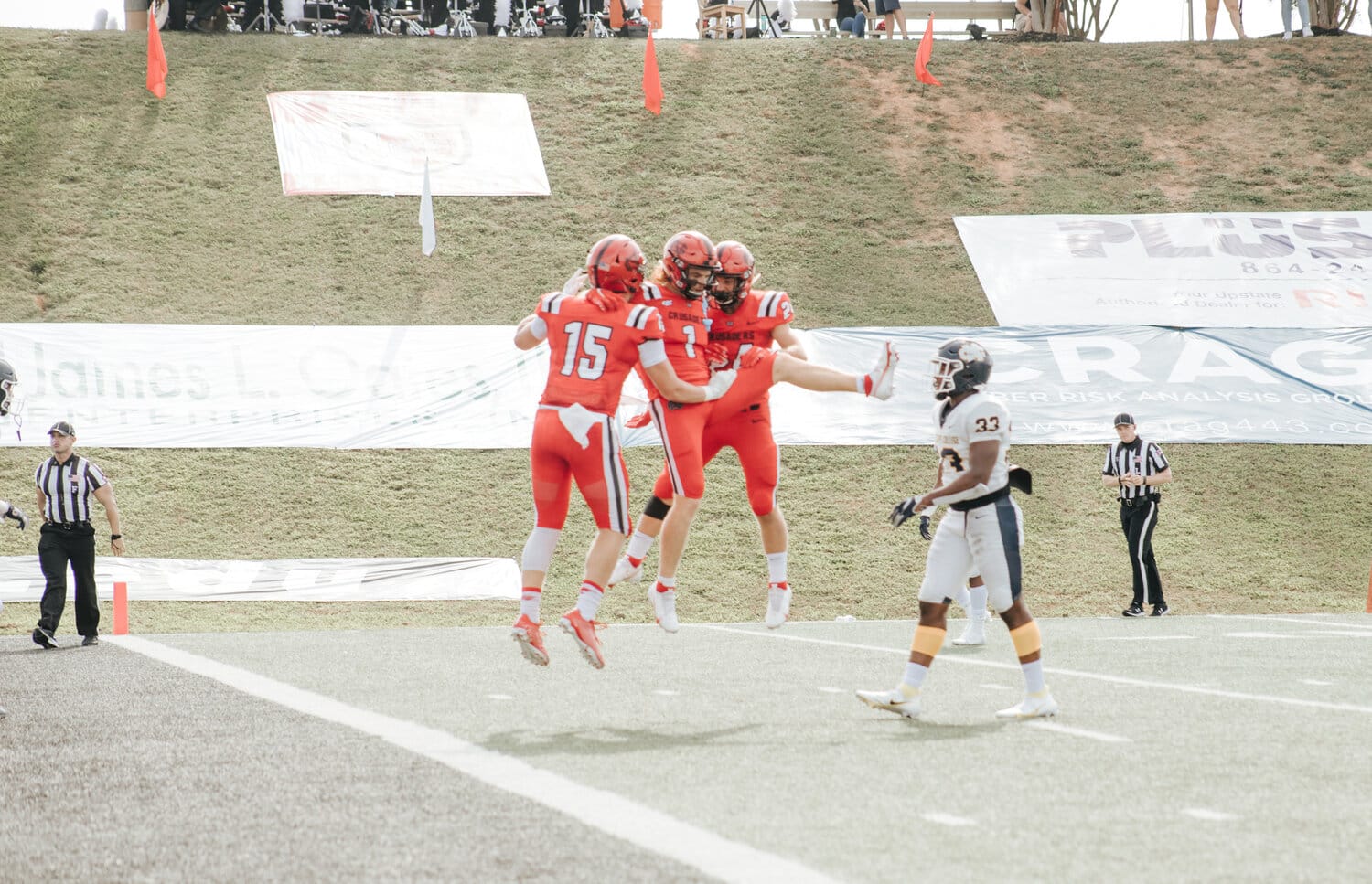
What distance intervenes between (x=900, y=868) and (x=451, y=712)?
3566 mm

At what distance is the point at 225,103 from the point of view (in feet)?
86.4

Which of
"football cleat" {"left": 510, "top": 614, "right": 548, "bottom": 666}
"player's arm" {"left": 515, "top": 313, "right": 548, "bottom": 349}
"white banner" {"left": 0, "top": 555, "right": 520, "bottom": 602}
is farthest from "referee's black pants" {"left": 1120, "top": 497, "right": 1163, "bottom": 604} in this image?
"football cleat" {"left": 510, "top": 614, "right": 548, "bottom": 666}

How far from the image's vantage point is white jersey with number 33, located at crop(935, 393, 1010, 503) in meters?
6.86

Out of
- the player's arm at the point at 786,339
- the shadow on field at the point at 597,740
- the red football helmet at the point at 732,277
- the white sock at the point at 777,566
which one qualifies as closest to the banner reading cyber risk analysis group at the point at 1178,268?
the player's arm at the point at 786,339

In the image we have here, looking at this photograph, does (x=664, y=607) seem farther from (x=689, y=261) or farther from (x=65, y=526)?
(x=65, y=526)

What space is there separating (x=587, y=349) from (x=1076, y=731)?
311cm

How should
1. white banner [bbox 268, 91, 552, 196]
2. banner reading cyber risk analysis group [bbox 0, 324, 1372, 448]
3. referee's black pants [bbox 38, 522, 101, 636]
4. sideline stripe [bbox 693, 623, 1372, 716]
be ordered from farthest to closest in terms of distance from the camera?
white banner [bbox 268, 91, 552, 196], banner reading cyber risk analysis group [bbox 0, 324, 1372, 448], referee's black pants [bbox 38, 522, 101, 636], sideline stripe [bbox 693, 623, 1372, 716]

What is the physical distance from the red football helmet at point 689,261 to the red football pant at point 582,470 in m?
1.22

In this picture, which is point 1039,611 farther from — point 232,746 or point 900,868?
point 900,868

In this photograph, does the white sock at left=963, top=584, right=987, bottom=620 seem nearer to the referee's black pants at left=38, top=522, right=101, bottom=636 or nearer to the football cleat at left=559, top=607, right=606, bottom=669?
the football cleat at left=559, top=607, right=606, bottom=669

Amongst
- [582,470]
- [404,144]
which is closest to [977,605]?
[582,470]

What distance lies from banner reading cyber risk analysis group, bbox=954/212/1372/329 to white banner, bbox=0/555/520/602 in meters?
9.65

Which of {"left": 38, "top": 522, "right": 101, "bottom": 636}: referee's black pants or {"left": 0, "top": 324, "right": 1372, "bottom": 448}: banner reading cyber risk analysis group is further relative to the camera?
{"left": 0, "top": 324, "right": 1372, "bottom": 448}: banner reading cyber risk analysis group

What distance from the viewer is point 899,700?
22.5ft
